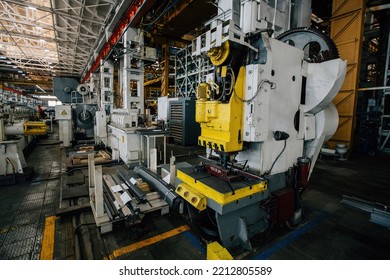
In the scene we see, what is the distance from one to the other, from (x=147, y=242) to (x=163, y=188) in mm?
950

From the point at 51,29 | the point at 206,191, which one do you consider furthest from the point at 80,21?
the point at 206,191

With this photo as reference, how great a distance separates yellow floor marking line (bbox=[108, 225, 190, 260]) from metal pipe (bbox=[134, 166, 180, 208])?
35 cm

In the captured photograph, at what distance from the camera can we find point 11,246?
2.36 meters

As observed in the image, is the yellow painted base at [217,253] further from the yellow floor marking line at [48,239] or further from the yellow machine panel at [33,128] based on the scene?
the yellow machine panel at [33,128]

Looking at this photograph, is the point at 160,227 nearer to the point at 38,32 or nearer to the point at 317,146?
the point at 317,146

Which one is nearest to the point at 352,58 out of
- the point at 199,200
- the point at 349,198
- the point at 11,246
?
the point at 349,198

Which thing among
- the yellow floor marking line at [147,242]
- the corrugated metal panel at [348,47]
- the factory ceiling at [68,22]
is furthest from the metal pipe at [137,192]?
the corrugated metal panel at [348,47]

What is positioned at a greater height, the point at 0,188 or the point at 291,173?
the point at 291,173

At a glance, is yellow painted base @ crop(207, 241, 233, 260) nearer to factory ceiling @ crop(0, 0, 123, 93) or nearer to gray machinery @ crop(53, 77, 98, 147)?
gray machinery @ crop(53, 77, 98, 147)

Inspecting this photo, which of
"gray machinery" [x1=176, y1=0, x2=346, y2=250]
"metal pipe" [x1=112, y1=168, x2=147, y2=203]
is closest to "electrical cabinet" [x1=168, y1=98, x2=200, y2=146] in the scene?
"metal pipe" [x1=112, y1=168, x2=147, y2=203]

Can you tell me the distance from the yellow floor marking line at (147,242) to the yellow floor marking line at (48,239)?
694 millimetres

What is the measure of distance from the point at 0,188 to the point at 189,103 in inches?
248

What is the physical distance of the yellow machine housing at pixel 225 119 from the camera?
207 cm

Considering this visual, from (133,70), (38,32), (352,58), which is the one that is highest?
(38,32)
